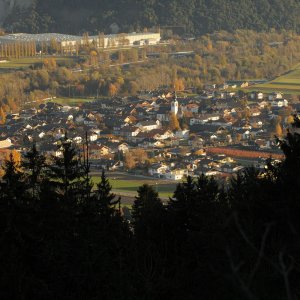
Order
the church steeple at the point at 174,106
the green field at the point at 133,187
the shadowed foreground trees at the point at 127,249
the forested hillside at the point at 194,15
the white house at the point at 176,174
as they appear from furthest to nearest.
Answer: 1. the forested hillside at the point at 194,15
2. the church steeple at the point at 174,106
3. the white house at the point at 176,174
4. the green field at the point at 133,187
5. the shadowed foreground trees at the point at 127,249

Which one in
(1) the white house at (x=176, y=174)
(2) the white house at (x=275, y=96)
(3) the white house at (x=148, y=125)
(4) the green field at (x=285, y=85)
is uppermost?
(4) the green field at (x=285, y=85)

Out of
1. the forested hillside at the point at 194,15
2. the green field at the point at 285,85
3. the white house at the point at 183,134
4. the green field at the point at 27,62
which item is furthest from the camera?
the forested hillside at the point at 194,15

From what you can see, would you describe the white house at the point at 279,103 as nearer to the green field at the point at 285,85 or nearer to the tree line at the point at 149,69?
the green field at the point at 285,85

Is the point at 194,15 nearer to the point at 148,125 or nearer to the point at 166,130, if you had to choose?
the point at 148,125

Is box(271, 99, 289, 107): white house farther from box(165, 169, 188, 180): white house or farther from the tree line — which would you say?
box(165, 169, 188, 180): white house

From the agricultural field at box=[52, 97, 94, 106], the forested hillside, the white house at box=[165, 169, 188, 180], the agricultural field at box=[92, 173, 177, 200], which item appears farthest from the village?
the forested hillside

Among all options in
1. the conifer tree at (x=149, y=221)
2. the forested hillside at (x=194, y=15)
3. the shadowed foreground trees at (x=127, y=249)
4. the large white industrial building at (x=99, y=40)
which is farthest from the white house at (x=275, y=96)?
the shadowed foreground trees at (x=127, y=249)

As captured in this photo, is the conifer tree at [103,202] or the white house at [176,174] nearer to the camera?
the conifer tree at [103,202]
